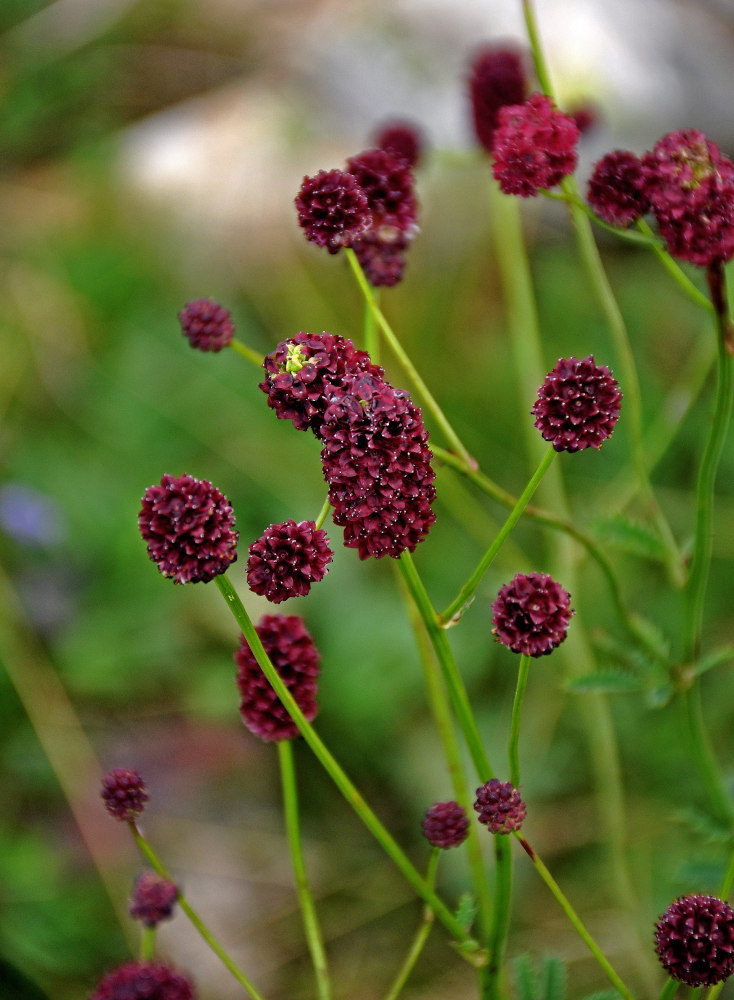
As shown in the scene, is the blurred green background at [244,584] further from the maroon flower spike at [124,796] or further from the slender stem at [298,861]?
the maroon flower spike at [124,796]

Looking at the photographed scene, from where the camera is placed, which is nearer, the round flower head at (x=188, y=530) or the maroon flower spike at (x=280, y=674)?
the round flower head at (x=188, y=530)

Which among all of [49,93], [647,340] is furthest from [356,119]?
[647,340]

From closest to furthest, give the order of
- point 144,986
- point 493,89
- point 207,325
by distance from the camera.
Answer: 1. point 144,986
2. point 207,325
3. point 493,89

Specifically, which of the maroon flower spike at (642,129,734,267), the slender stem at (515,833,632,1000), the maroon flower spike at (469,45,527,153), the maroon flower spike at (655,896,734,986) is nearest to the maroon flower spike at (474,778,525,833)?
the slender stem at (515,833,632,1000)

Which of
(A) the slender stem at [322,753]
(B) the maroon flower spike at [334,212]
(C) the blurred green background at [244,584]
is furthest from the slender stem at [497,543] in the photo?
(C) the blurred green background at [244,584]

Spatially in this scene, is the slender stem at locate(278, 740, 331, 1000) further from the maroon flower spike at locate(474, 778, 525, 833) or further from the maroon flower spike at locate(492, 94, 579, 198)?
the maroon flower spike at locate(492, 94, 579, 198)

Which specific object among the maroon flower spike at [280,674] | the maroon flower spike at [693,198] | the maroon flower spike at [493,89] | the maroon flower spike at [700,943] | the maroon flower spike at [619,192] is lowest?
the maroon flower spike at [700,943]

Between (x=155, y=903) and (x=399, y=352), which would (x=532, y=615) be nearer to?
(x=399, y=352)

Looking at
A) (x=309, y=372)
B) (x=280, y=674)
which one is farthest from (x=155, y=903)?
(x=309, y=372)
